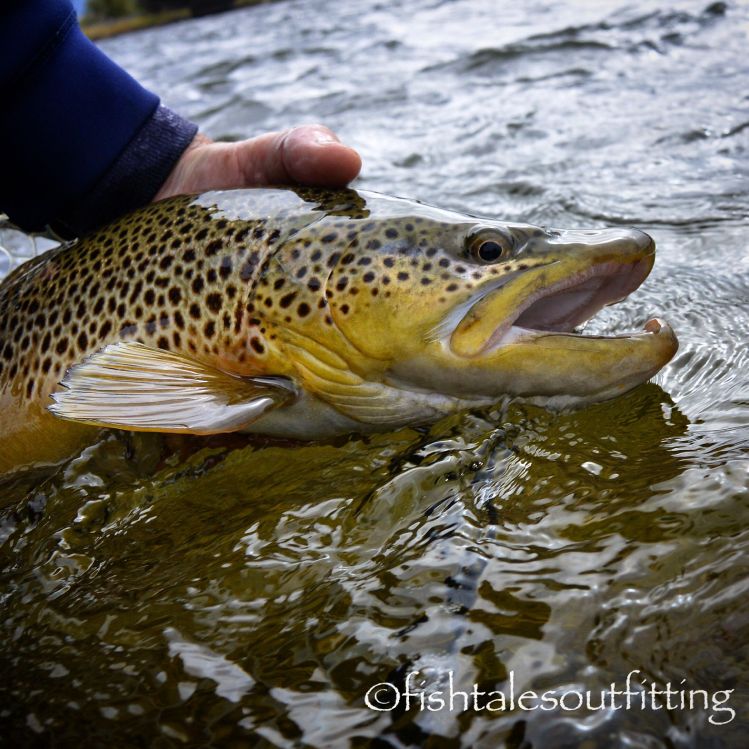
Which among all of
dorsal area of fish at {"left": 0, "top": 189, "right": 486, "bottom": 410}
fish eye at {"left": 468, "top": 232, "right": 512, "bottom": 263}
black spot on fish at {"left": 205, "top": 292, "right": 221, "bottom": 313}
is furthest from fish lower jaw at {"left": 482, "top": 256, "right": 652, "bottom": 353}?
black spot on fish at {"left": 205, "top": 292, "right": 221, "bottom": 313}

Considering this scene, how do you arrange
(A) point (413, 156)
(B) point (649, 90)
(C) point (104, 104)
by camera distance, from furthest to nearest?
(B) point (649, 90) → (A) point (413, 156) → (C) point (104, 104)

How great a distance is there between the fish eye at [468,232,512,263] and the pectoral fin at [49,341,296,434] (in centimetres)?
74

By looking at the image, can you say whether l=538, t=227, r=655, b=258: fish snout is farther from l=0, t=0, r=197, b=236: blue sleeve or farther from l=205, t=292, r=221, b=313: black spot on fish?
l=0, t=0, r=197, b=236: blue sleeve

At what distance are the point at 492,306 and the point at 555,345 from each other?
0.22 meters

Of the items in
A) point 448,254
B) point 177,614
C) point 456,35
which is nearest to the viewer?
point 177,614

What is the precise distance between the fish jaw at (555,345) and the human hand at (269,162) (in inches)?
38.6

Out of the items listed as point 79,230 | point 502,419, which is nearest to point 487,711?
point 502,419

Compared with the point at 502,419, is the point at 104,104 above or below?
above

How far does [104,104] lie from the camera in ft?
11.8

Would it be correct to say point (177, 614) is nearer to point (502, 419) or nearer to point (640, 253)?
point (502, 419)

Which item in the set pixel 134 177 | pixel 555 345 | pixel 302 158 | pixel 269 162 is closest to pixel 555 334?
pixel 555 345

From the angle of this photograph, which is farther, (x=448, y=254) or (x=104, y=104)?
(x=104, y=104)

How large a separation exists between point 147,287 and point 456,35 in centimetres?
920

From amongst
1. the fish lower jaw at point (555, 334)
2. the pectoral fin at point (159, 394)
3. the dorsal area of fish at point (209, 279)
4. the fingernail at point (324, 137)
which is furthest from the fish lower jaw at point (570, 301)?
the fingernail at point (324, 137)
